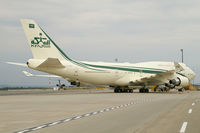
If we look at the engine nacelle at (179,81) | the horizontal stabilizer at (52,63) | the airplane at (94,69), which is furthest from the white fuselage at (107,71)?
the engine nacelle at (179,81)

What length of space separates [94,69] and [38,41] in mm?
8432

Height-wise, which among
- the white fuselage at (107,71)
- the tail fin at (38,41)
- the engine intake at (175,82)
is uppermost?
the tail fin at (38,41)

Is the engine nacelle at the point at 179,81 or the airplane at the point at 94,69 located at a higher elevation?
the airplane at the point at 94,69

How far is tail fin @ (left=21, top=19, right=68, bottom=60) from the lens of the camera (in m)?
35.2

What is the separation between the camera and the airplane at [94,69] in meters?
35.4

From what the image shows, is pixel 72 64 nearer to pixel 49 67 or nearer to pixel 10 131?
pixel 49 67

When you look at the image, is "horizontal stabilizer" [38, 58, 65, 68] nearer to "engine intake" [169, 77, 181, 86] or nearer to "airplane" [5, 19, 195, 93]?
"airplane" [5, 19, 195, 93]

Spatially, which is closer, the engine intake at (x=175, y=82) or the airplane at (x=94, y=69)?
the airplane at (x=94, y=69)

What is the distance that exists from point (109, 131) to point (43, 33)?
28484 millimetres

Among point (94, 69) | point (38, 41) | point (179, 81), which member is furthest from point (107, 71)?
point (38, 41)

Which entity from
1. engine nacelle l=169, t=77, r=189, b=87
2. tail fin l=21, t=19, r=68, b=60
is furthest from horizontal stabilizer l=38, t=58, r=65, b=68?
engine nacelle l=169, t=77, r=189, b=87

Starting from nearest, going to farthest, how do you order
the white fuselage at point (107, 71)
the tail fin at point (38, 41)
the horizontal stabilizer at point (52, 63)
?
the horizontal stabilizer at point (52, 63), the tail fin at point (38, 41), the white fuselage at point (107, 71)

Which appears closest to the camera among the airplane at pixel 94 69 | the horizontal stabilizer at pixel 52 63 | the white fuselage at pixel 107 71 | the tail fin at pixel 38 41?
the horizontal stabilizer at pixel 52 63

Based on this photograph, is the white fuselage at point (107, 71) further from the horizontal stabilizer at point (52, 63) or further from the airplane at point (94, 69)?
the horizontal stabilizer at point (52, 63)
